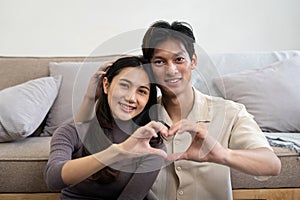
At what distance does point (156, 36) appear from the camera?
0.92 m

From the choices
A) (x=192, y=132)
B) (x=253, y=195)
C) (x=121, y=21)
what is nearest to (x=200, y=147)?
(x=192, y=132)

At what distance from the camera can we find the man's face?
896 millimetres

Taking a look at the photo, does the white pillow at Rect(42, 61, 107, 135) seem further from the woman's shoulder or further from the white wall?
the woman's shoulder

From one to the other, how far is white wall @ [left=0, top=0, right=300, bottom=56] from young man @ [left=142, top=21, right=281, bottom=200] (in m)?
1.15

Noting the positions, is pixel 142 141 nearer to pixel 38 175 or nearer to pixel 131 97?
pixel 131 97

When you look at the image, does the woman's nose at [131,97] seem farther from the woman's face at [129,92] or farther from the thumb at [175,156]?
the thumb at [175,156]

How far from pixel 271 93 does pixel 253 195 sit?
53 centimetres

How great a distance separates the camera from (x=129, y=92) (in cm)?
87

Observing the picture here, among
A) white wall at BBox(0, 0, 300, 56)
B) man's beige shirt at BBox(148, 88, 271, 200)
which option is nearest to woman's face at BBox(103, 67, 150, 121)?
man's beige shirt at BBox(148, 88, 271, 200)

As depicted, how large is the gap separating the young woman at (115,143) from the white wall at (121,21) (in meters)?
1.23

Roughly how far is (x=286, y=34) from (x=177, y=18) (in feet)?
2.06

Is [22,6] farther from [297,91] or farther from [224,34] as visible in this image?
[297,91]

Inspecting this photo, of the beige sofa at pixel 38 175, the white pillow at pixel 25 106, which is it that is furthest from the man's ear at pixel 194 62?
the white pillow at pixel 25 106

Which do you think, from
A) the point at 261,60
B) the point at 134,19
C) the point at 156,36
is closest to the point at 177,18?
the point at 134,19
